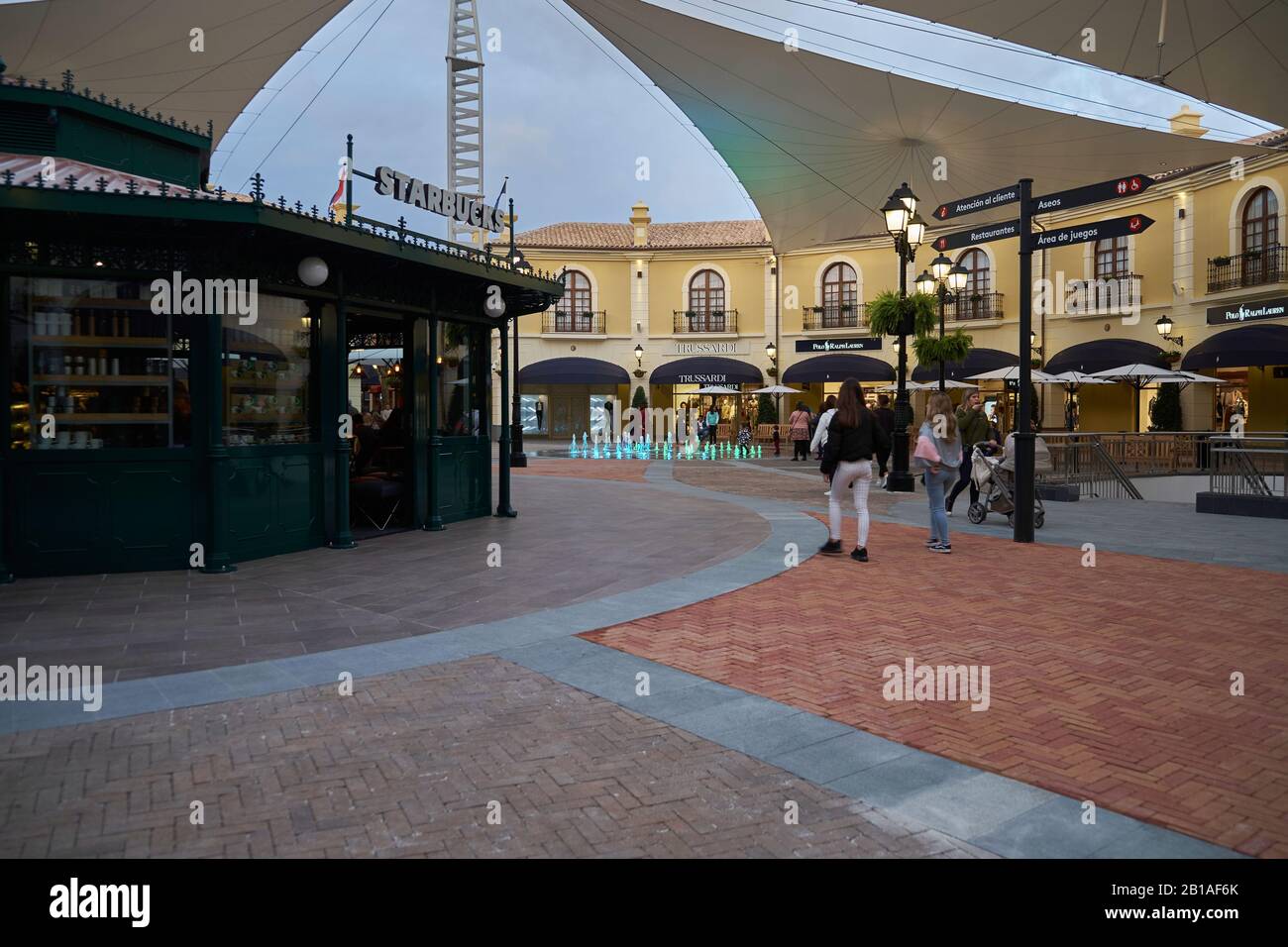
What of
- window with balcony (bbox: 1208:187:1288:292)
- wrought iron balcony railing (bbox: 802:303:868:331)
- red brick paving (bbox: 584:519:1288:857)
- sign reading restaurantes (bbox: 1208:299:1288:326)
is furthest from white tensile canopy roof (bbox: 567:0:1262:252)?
red brick paving (bbox: 584:519:1288:857)

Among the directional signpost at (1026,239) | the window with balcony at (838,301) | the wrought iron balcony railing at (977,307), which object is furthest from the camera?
the window with balcony at (838,301)

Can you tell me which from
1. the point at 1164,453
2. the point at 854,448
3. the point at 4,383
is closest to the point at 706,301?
the point at 1164,453

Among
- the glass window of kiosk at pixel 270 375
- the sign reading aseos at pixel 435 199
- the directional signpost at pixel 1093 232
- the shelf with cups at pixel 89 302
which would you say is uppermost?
the sign reading aseos at pixel 435 199

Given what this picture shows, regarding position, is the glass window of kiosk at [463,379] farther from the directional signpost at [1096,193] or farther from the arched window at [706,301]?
the arched window at [706,301]

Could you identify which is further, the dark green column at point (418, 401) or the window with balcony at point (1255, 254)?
the window with balcony at point (1255, 254)

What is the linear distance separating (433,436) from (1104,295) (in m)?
26.2

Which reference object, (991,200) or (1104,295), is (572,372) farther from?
(991,200)

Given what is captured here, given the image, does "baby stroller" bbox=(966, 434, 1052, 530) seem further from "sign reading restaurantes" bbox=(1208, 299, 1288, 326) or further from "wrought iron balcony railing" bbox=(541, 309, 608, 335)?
"wrought iron balcony railing" bbox=(541, 309, 608, 335)

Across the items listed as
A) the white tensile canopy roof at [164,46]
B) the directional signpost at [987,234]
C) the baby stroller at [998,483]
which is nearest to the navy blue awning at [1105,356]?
the baby stroller at [998,483]

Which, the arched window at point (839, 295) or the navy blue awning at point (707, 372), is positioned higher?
the arched window at point (839, 295)

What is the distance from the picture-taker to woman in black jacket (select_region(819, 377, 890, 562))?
835cm

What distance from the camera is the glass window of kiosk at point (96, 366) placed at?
23.9 feet

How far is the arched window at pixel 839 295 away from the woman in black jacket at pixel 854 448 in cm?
2976
